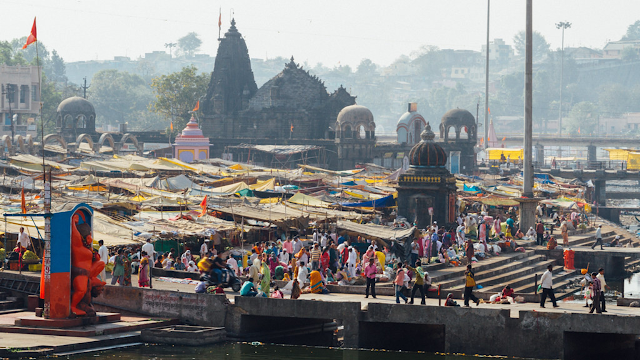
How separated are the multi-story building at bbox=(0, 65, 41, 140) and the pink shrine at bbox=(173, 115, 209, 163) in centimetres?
2083

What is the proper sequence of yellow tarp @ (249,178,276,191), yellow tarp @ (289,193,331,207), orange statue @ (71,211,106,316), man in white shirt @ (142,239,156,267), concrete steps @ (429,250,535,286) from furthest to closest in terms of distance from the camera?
yellow tarp @ (249,178,276,191)
yellow tarp @ (289,193,331,207)
concrete steps @ (429,250,535,286)
man in white shirt @ (142,239,156,267)
orange statue @ (71,211,106,316)

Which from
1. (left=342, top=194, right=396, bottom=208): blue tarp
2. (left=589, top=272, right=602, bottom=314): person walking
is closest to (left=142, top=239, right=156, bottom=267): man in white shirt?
(left=589, top=272, right=602, bottom=314): person walking

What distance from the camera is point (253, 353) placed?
2058cm

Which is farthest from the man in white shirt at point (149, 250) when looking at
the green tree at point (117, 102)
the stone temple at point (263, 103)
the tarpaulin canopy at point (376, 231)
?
the green tree at point (117, 102)

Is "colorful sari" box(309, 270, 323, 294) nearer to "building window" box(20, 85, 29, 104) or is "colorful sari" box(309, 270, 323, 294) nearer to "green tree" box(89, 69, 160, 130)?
"building window" box(20, 85, 29, 104)

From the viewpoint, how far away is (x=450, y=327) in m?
20.7

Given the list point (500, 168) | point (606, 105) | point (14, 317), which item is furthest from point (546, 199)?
point (606, 105)

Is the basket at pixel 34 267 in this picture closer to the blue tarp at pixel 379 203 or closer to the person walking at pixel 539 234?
the blue tarp at pixel 379 203

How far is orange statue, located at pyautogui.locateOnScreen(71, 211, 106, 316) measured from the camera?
67.4 ft

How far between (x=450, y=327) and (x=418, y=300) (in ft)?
8.73

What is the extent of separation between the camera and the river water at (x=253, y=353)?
63.6 ft

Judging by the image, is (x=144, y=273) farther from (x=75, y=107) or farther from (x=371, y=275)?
(x=75, y=107)

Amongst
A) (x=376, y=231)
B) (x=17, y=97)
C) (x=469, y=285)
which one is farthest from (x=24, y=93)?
(x=469, y=285)

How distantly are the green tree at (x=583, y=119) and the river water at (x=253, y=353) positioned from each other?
161m
